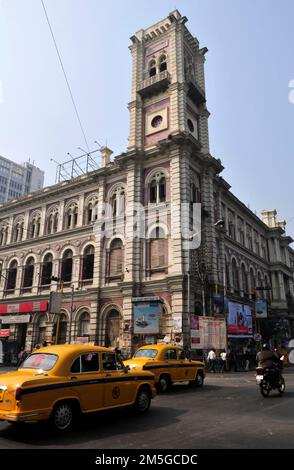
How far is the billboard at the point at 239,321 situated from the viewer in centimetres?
2986

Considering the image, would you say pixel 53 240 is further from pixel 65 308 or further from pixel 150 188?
pixel 150 188

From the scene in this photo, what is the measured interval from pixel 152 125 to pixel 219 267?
14.0m

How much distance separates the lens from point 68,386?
7.67 m

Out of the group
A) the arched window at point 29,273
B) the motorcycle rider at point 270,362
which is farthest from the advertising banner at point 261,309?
the arched window at point 29,273

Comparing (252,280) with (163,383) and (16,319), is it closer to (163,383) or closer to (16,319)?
(16,319)

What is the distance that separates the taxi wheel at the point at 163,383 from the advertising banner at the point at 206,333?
1029 centimetres

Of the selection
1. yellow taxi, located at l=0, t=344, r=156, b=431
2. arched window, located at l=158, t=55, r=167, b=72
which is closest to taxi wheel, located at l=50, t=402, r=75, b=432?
yellow taxi, located at l=0, t=344, r=156, b=431

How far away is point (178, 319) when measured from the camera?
2444 centimetres

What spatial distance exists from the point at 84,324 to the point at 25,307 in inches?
276

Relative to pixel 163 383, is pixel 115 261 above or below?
above

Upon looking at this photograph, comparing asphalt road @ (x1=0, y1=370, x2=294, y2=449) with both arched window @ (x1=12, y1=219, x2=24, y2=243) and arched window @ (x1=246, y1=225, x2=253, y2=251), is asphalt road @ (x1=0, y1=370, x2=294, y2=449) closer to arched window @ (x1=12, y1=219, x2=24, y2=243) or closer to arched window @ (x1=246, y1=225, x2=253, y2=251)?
arched window @ (x1=12, y1=219, x2=24, y2=243)

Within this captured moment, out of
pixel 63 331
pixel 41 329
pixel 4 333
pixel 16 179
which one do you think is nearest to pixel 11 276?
pixel 4 333
